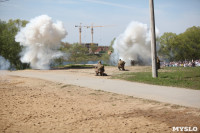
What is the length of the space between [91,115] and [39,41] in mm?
22731

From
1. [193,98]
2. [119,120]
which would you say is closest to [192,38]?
[193,98]

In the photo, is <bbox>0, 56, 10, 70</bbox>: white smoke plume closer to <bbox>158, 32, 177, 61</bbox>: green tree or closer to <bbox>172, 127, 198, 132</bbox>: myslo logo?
<bbox>158, 32, 177, 61</bbox>: green tree

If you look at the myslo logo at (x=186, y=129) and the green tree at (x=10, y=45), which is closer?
the myslo logo at (x=186, y=129)

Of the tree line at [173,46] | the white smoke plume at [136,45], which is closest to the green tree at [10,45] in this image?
the tree line at [173,46]

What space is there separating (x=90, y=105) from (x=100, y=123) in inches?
89.0

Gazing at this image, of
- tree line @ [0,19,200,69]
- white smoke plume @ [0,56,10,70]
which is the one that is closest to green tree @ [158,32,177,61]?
tree line @ [0,19,200,69]

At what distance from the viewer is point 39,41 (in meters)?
28.2

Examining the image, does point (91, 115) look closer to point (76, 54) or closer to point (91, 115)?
point (91, 115)

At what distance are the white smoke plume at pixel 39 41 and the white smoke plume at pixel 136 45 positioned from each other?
9859 mm

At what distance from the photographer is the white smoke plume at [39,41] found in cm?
2758

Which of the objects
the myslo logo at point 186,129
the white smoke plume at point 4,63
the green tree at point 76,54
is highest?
the green tree at point 76,54

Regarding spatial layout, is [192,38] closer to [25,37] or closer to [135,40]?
[135,40]

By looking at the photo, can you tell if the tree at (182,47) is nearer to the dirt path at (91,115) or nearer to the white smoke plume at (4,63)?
the white smoke plume at (4,63)

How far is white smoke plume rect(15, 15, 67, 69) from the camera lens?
27578 millimetres
